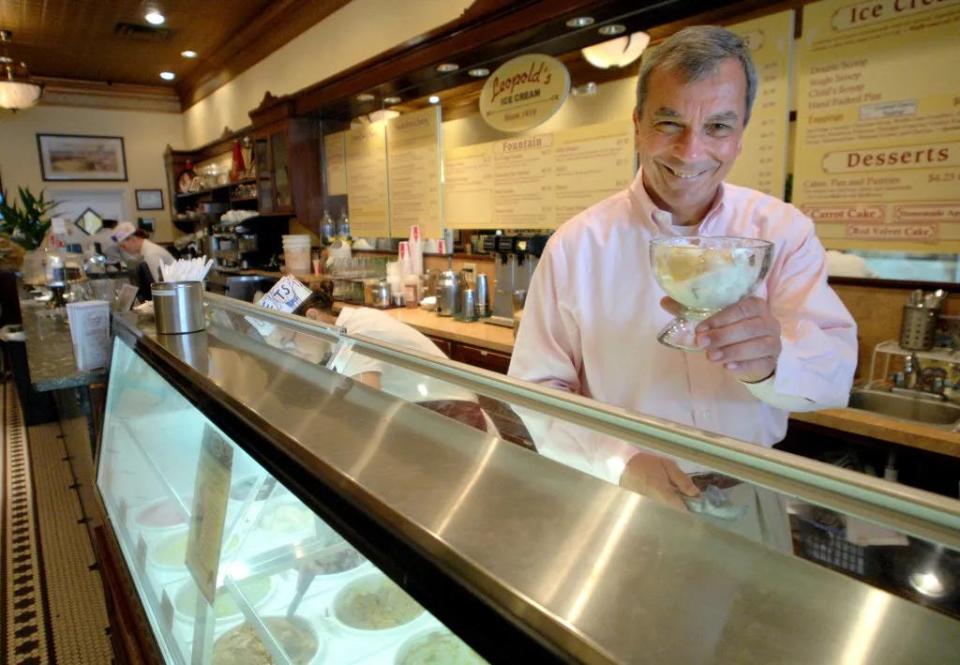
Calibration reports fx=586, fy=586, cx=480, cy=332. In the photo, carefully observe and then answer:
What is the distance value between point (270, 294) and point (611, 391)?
990 mm

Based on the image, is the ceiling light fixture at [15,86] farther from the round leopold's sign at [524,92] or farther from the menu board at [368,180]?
the round leopold's sign at [524,92]

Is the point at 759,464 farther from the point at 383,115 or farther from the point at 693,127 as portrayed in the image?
the point at 383,115

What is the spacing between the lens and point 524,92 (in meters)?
3.40

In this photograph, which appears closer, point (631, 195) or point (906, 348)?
point (631, 195)

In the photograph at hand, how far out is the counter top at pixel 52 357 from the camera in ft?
7.01

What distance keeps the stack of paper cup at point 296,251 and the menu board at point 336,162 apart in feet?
1.76

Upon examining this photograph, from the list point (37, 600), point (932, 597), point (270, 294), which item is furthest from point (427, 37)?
point (932, 597)

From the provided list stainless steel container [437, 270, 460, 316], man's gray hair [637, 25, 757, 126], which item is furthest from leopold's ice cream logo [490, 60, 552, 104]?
man's gray hair [637, 25, 757, 126]

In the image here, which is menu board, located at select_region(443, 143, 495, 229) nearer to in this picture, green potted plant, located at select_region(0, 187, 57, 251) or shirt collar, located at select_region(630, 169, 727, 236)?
shirt collar, located at select_region(630, 169, 727, 236)

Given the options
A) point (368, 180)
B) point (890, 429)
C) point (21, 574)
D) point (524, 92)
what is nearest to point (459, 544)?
point (890, 429)

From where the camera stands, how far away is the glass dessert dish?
0.86 metres

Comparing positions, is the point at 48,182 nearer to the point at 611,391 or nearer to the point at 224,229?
the point at 224,229

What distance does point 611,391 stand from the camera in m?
1.42

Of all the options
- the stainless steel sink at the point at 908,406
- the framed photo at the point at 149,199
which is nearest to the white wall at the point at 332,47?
the framed photo at the point at 149,199
